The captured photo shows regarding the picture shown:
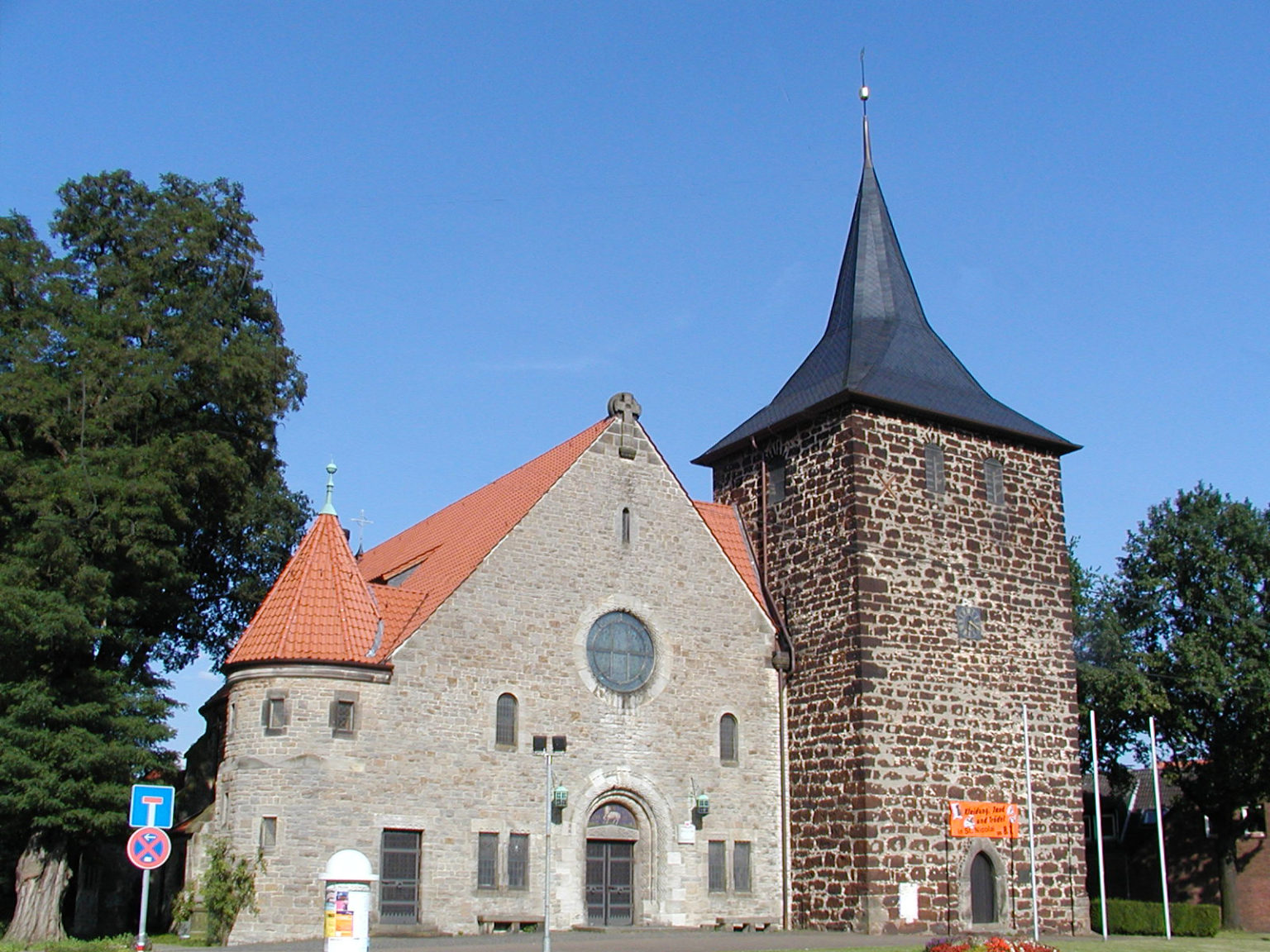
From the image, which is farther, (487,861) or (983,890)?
(983,890)

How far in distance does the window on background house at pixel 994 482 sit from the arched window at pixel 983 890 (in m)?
7.83

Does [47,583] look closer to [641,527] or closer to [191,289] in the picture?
[191,289]

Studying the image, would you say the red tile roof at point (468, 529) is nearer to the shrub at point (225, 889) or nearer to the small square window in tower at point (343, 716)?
the small square window in tower at point (343, 716)

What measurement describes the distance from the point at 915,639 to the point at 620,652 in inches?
243

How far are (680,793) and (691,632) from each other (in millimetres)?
3321

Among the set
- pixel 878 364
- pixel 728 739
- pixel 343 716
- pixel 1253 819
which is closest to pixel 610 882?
pixel 728 739

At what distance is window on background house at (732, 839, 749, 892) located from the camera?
27.3 m

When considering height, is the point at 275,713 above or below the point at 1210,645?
below

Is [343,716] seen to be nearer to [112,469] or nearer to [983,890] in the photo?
[112,469]

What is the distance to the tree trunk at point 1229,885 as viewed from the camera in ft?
127

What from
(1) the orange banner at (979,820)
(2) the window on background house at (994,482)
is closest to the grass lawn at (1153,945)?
(1) the orange banner at (979,820)

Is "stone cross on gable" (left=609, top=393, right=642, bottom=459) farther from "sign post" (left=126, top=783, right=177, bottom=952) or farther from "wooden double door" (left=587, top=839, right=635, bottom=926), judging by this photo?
"sign post" (left=126, top=783, right=177, bottom=952)

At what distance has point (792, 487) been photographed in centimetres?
3062

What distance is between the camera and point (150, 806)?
14609 mm
